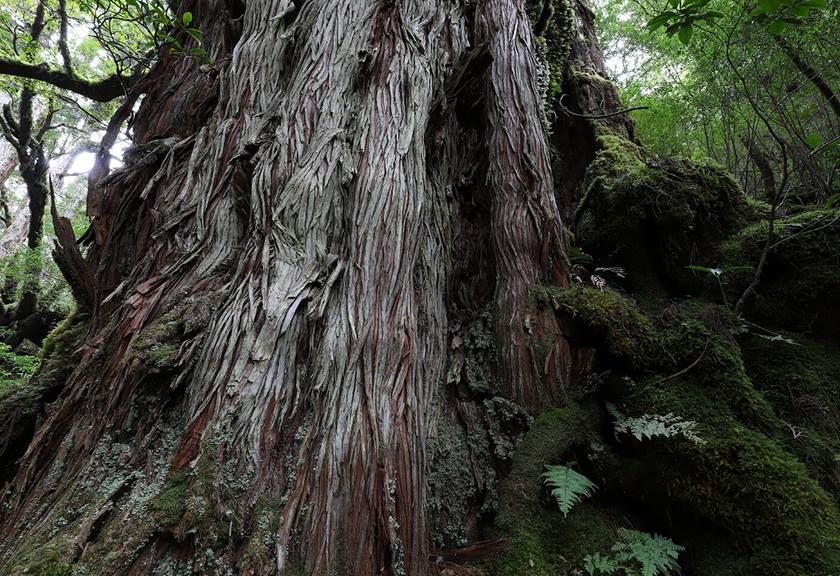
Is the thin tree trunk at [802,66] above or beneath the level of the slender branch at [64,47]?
beneath

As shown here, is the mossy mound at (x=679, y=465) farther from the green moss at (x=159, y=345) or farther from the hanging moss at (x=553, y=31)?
the hanging moss at (x=553, y=31)

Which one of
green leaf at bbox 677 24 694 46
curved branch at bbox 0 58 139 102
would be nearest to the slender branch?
curved branch at bbox 0 58 139 102

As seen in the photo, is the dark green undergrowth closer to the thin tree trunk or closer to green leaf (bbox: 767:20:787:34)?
green leaf (bbox: 767:20:787:34)

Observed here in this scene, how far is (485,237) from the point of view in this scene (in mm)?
3068

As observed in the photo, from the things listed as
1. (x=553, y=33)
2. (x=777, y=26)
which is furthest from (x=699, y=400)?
(x=553, y=33)

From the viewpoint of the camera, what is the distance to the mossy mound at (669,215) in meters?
2.95

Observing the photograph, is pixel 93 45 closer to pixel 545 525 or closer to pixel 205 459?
pixel 205 459

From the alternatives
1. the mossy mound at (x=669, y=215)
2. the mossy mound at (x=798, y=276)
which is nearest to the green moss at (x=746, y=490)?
the mossy mound at (x=798, y=276)

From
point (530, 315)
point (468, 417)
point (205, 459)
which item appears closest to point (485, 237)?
point (530, 315)

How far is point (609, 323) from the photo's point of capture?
2.35 metres

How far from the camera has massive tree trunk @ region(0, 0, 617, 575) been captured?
144 centimetres

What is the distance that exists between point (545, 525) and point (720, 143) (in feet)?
19.1

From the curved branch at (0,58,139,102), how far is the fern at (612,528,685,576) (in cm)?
688

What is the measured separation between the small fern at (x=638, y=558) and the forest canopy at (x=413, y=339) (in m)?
0.01
